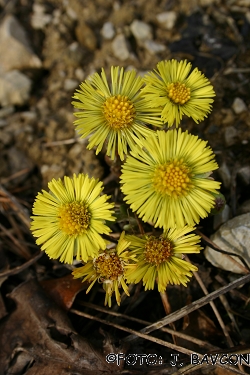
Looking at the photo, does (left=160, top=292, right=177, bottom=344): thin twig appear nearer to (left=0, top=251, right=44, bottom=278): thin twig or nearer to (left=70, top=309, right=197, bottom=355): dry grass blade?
(left=70, top=309, right=197, bottom=355): dry grass blade

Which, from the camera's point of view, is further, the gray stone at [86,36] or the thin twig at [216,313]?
the gray stone at [86,36]

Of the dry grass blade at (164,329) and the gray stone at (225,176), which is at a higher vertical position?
the gray stone at (225,176)

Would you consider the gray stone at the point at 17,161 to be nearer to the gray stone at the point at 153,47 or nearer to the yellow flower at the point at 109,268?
the yellow flower at the point at 109,268

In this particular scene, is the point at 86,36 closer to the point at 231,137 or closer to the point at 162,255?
the point at 231,137

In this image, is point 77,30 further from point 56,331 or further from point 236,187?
point 56,331

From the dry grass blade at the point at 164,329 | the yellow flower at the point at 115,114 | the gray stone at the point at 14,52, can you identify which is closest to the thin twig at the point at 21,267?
the dry grass blade at the point at 164,329

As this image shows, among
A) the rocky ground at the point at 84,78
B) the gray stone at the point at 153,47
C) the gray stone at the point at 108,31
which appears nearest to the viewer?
the rocky ground at the point at 84,78
